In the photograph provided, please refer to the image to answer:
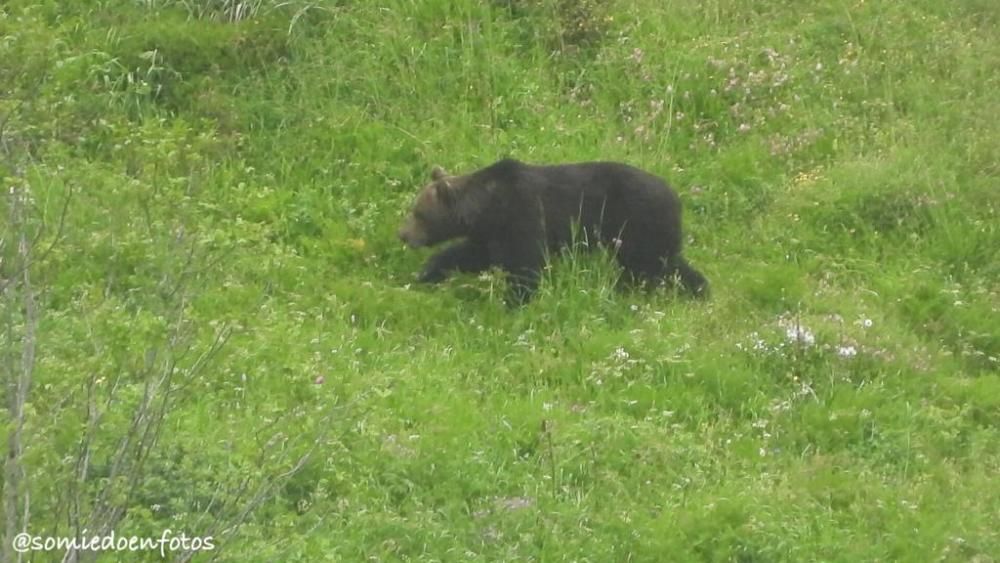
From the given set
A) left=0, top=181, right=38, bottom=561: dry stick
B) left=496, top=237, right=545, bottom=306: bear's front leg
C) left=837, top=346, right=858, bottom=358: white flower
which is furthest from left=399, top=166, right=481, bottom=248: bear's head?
left=0, top=181, right=38, bottom=561: dry stick

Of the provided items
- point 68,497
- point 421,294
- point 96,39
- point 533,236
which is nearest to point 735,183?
point 533,236

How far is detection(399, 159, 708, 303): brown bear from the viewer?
30.1ft

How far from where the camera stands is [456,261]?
30.6 ft

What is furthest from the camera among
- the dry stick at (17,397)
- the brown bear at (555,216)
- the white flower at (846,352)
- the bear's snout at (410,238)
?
the bear's snout at (410,238)

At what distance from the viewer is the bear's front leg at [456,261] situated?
9219mm

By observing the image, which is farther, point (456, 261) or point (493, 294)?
point (456, 261)

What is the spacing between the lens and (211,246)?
195 inches

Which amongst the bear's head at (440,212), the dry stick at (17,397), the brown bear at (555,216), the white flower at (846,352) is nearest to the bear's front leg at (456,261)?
the brown bear at (555,216)

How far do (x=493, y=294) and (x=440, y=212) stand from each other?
79 centimetres

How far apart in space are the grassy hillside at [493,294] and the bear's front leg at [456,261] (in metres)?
0.16

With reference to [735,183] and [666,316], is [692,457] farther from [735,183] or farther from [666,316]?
[735,183]

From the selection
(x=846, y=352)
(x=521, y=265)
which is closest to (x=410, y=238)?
(x=521, y=265)

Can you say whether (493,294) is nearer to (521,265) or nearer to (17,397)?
(521,265)

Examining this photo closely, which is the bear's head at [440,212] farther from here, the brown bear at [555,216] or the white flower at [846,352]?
the white flower at [846,352]
